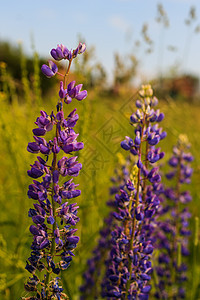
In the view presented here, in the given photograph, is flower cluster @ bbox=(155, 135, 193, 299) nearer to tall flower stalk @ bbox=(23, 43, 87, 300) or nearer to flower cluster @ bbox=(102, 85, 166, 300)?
flower cluster @ bbox=(102, 85, 166, 300)

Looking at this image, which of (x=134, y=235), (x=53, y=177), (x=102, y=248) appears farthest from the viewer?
(x=102, y=248)

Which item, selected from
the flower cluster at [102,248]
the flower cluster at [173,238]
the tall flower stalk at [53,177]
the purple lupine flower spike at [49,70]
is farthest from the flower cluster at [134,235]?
the flower cluster at [173,238]

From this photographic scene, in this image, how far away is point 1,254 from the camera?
2.04 metres

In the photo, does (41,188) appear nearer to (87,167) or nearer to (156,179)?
(156,179)

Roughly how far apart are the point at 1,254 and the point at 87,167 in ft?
2.43

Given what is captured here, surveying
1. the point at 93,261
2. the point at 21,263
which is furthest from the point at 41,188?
the point at 93,261

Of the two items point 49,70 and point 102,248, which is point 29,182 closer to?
point 102,248

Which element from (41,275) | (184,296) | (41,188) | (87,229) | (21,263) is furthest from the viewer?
(87,229)

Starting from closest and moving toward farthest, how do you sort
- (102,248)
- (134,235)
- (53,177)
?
(53,177) < (134,235) < (102,248)

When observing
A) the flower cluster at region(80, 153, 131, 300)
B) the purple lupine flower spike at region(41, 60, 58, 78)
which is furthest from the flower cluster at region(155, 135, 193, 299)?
the purple lupine flower spike at region(41, 60, 58, 78)

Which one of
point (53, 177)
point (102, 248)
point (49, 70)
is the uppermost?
point (49, 70)

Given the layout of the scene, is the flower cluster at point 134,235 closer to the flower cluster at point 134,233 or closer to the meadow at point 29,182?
the flower cluster at point 134,233

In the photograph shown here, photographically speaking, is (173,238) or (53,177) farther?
(173,238)

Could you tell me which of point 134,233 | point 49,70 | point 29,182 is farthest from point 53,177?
point 29,182
